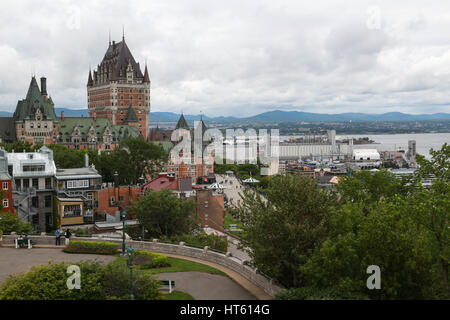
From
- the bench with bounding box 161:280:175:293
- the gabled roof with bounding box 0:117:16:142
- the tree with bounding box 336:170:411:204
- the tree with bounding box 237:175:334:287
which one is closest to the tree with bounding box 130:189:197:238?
the tree with bounding box 336:170:411:204

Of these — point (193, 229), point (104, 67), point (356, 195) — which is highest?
point (104, 67)

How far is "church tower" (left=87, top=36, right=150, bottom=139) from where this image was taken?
142 m

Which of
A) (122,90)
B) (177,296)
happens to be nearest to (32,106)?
(122,90)

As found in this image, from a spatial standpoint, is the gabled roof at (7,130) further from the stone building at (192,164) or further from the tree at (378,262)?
the tree at (378,262)

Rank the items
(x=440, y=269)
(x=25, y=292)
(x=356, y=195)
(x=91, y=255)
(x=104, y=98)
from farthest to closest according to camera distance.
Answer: (x=104, y=98)
(x=356, y=195)
(x=91, y=255)
(x=440, y=269)
(x=25, y=292)

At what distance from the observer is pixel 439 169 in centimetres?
3575

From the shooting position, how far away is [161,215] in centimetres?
4028

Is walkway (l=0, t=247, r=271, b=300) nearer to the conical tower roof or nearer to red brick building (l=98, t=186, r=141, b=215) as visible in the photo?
red brick building (l=98, t=186, r=141, b=215)

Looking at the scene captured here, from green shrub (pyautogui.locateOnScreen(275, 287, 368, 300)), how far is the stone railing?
254cm

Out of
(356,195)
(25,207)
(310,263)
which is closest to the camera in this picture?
(310,263)

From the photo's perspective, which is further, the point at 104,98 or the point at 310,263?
the point at 104,98
